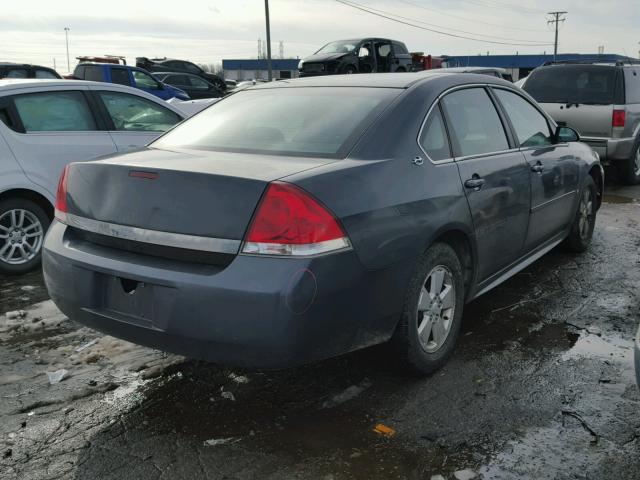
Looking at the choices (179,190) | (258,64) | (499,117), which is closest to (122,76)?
(499,117)

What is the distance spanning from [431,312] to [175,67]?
2648cm

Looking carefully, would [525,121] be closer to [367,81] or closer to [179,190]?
[367,81]

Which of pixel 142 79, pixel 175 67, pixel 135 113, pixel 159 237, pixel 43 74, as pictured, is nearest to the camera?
pixel 159 237

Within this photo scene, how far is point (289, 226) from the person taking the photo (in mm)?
2709

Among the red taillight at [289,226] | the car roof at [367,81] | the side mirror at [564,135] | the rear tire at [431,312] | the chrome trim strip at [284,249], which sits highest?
the car roof at [367,81]

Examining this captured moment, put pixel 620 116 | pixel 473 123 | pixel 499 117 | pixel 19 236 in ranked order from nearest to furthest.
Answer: pixel 473 123, pixel 499 117, pixel 19 236, pixel 620 116

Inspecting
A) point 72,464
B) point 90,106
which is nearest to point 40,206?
point 90,106

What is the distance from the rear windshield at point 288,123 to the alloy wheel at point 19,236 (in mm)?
2216

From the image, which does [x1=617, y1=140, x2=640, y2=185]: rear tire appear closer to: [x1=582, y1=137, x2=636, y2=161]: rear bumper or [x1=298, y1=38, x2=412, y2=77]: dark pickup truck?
[x1=582, y1=137, x2=636, y2=161]: rear bumper

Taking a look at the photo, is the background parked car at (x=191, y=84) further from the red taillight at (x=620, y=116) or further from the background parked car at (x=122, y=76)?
the red taillight at (x=620, y=116)

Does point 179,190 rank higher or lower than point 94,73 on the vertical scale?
lower

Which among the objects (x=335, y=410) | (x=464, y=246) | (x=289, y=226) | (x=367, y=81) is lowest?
(x=335, y=410)

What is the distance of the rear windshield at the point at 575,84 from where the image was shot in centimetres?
952

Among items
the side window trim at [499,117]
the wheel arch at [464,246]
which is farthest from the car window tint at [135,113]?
the wheel arch at [464,246]
